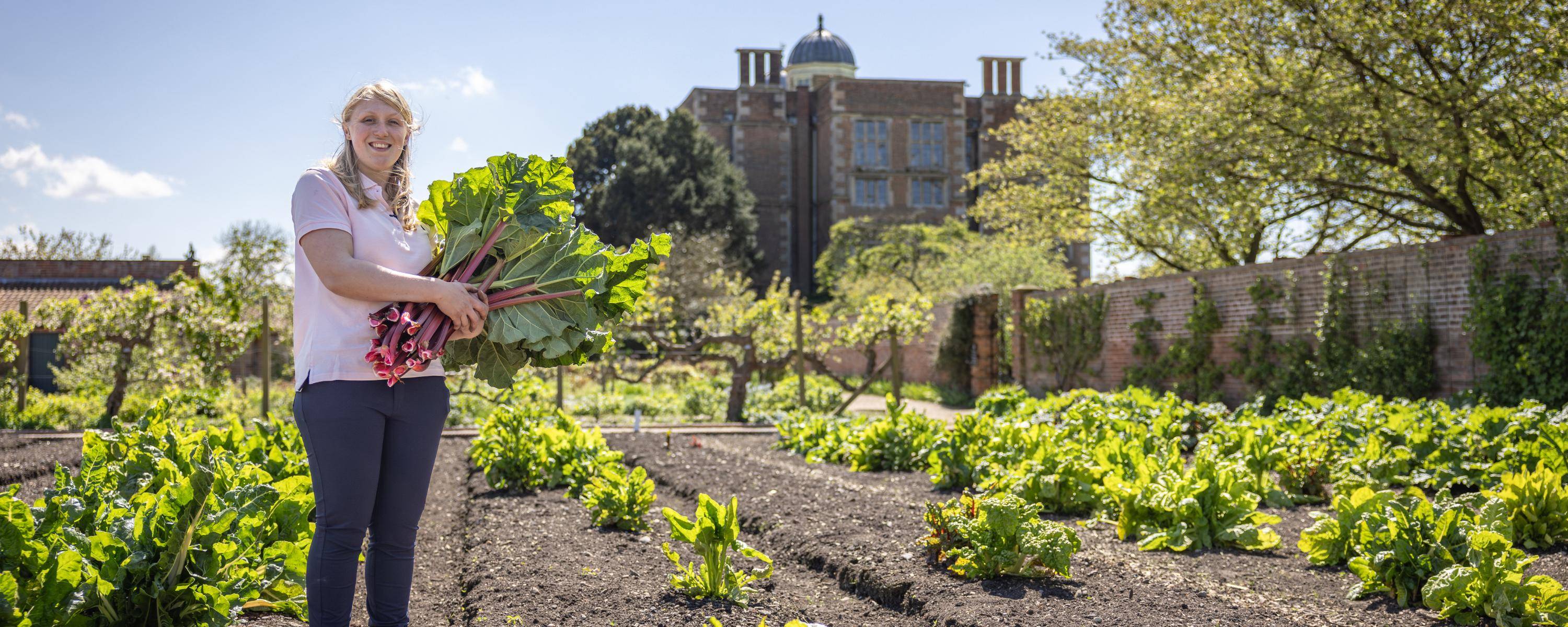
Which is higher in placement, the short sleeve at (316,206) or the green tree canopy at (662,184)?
the green tree canopy at (662,184)

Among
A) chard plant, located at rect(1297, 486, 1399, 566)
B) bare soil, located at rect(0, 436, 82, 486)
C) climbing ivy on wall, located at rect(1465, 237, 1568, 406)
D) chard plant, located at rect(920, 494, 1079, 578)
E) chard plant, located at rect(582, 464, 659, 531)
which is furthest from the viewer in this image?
climbing ivy on wall, located at rect(1465, 237, 1568, 406)

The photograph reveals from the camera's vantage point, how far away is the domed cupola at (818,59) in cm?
4500

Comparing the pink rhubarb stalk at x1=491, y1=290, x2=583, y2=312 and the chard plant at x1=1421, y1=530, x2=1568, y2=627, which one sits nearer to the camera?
the pink rhubarb stalk at x1=491, y1=290, x2=583, y2=312

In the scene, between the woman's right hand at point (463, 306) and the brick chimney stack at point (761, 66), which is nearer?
the woman's right hand at point (463, 306)

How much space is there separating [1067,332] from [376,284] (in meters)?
14.2

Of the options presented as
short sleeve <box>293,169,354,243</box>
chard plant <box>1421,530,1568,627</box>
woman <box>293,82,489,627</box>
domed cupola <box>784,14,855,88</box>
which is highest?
domed cupola <box>784,14,855,88</box>

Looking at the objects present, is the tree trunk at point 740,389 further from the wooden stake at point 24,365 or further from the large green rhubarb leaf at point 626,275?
the large green rhubarb leaf at point 626,275

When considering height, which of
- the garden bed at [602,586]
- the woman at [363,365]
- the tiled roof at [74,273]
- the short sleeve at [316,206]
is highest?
the tiled roof at [74,273]

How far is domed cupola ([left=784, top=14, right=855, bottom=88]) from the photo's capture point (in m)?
45.0

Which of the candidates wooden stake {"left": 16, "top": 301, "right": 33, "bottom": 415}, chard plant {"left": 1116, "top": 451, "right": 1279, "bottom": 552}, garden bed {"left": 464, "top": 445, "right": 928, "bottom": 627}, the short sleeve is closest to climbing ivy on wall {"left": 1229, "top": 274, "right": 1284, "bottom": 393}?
chard plant {"left": 1116, "top": 451, "right": 1279, "bottom": 552}

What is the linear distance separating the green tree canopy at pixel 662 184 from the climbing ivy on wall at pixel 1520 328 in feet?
87.9

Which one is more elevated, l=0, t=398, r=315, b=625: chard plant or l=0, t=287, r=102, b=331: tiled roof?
l=0, t=287, r=102, b=331: tiled roof

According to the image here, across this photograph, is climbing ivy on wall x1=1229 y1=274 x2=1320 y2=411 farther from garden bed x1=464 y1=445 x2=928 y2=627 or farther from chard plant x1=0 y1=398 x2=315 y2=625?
chard plant x1=0 y1=398 x2=315 y2=625

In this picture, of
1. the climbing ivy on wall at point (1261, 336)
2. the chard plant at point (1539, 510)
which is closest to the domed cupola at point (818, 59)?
the climbing ivy on wall at point (1261, 336)
